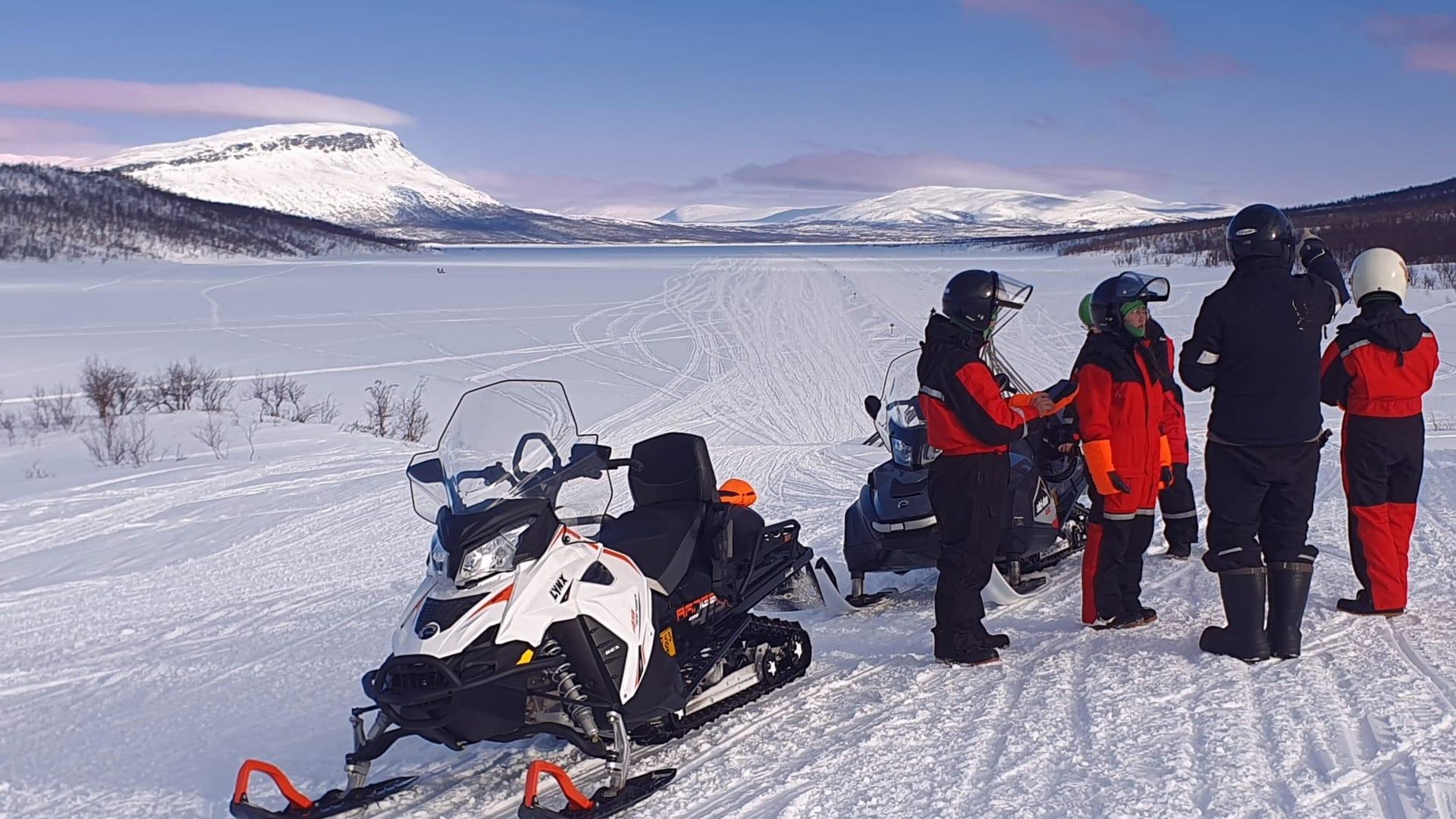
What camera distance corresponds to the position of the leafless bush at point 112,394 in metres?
14.5

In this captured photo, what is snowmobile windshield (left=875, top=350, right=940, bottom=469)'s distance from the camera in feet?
19.9

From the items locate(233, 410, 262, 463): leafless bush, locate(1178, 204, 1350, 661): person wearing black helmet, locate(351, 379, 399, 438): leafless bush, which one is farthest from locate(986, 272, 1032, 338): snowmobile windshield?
locate(351, 379, 399, 438): leafless bush

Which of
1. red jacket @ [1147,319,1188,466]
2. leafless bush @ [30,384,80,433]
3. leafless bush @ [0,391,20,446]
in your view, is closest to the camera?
red jacket @ [1147,319,1188,466]

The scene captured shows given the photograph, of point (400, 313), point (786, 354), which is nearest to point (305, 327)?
point (400, 313)

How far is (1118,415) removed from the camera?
506 centimetres

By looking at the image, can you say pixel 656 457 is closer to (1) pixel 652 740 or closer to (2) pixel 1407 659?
(1) pixel 652 740

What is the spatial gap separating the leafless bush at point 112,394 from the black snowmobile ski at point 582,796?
41.0 feet

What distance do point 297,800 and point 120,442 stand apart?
977cm

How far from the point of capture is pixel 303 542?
8.02 metres

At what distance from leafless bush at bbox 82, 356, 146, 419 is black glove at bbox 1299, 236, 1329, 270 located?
525 inches

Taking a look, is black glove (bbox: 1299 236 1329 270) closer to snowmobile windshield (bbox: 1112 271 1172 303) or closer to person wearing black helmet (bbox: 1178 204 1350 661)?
snowmobile windshield (bbox: 1112 271 1172 303)

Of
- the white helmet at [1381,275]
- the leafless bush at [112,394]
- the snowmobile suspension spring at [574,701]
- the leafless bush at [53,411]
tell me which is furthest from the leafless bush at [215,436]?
the white helmet at [1381,275]

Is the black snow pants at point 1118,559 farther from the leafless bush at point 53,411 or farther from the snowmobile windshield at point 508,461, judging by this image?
the leafless bush at point 53,411

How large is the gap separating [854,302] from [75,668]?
89.4 feet
